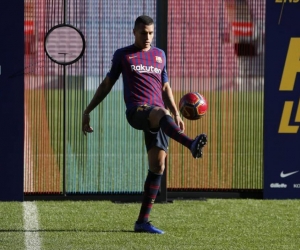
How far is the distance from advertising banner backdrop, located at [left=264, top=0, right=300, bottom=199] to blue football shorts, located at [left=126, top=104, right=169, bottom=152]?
263 centimetres

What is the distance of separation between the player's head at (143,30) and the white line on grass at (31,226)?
6.41 feet

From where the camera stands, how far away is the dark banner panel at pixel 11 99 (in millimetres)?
10219

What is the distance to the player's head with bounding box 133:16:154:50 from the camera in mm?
8344

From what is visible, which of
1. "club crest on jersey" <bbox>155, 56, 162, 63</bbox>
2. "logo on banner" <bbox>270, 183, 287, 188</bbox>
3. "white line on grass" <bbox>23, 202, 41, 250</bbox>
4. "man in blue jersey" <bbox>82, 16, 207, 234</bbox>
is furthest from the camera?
"logo on banner" <bbox>270, 183, 287, 188</bbox>

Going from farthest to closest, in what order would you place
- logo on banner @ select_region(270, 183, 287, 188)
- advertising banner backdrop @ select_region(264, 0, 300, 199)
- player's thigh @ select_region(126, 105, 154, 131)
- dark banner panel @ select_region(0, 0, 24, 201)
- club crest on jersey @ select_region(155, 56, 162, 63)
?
logo on banner @ select_region(270, 183, 287, 188) → advertising banner backdrop @ select_region(264, 0, 300, 199) → dark banner panel @ select_region(0, 0, 24, 201) → club crest on jersey @ select_region(155, 56, 162, 63) → player's thigh @ select_region(126, 105, 154, 131)

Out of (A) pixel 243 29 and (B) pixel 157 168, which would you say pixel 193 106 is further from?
(A) pixel 243 29

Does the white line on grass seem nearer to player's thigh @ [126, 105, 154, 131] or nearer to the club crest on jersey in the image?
player's thigh @ [126, 105, 154, 131]

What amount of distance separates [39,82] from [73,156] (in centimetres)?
94

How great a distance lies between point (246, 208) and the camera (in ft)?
33.2

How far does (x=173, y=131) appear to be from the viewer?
7789mm

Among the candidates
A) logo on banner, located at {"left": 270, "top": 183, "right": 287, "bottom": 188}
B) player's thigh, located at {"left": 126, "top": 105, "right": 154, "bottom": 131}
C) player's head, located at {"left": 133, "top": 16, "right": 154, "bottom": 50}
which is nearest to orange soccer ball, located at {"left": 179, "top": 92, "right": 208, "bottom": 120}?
player's thigh, located at {"left": 126, "top": 105, "right": 154, "bottom": 131}

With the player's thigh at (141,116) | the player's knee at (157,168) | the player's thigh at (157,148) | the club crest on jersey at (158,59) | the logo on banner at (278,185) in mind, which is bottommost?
the logo on banner at (278,185)

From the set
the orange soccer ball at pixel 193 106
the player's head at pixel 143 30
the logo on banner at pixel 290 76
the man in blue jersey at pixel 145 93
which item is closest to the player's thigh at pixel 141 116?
the man in blue jersey at pixel 145 93

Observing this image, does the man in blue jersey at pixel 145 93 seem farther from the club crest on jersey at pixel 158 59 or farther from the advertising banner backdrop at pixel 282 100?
the advertising banner backdrop at pixel 282 100
